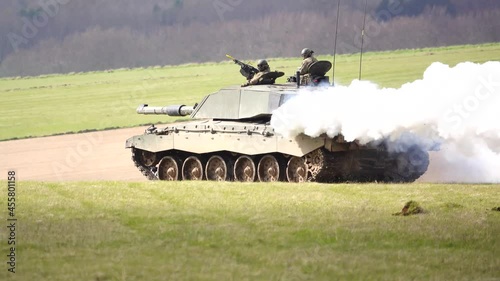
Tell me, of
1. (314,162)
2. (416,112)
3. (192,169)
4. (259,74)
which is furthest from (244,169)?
(416,112)

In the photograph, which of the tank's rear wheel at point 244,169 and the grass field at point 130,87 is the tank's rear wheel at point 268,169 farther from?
the grass field at point 130,87

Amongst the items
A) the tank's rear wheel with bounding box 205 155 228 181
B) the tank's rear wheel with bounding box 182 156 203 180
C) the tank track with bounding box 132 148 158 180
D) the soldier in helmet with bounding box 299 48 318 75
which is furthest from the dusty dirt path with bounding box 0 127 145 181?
the soldier in helmet with bounding box 299 48 318 75

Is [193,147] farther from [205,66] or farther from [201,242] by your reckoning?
[205,66]

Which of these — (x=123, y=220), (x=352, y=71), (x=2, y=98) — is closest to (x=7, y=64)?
(x=2, y=98)

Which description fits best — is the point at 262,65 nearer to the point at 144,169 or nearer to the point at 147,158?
the point at 147,158

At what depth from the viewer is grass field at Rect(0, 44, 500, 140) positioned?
4931 cm

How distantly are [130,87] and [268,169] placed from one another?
29.5 meters

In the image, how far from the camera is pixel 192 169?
30.4m

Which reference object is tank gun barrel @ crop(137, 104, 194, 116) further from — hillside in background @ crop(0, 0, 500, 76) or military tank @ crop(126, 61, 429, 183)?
hillside in background @ crop(0, 0, 500, 76)

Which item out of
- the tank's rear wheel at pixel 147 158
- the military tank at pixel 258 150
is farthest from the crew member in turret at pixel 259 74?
the tank's rear wheel at pixel 147 158

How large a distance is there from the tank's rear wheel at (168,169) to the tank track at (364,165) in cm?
187

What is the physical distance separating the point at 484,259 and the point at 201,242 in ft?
13.6

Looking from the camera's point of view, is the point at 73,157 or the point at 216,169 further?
the point at 73,157

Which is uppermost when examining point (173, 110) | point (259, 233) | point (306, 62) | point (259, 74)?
point (306, 62)
